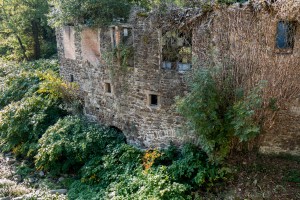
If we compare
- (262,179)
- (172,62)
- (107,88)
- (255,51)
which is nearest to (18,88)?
(107,88)

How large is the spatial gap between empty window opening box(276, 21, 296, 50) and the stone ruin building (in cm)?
2

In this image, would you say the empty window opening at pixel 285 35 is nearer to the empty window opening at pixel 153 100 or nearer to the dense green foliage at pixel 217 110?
the dense green foliage at pixel 217 110

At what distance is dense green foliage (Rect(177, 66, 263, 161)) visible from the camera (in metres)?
6.67

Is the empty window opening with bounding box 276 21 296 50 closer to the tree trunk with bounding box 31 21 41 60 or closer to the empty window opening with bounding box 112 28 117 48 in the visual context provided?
the empty window opening with bounding box 112 28 117 48

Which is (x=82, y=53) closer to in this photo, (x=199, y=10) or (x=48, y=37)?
(x=199, y=10)

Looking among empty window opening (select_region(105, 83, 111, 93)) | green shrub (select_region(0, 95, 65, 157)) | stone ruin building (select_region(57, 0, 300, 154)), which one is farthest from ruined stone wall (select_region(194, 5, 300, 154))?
green shrub (select_region(0, 95, 65, 157))

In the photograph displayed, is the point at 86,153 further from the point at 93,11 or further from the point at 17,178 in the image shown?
the point at 93,11

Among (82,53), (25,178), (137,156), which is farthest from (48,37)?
(137,156)

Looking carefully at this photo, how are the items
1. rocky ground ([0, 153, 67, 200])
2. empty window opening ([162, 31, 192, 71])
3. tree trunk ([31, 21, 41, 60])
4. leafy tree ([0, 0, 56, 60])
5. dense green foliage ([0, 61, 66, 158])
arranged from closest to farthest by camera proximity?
1. empty window opening ([162, 31, 192, 71])
2. rocky ground ([0, 153, 67, 200])
3. dense green foliage ([0, 61, 66, 158])
4. leafy tree ([0, 0, 56, 60])
5. tree trunk ([31, 21, 41, 60])

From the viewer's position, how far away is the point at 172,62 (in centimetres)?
834

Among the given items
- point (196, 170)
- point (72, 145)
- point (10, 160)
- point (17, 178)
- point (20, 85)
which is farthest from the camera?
point (20, 85)

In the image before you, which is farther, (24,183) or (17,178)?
(17,178)

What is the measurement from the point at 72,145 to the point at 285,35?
22.4ft

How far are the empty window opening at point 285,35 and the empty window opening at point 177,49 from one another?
2170mm
